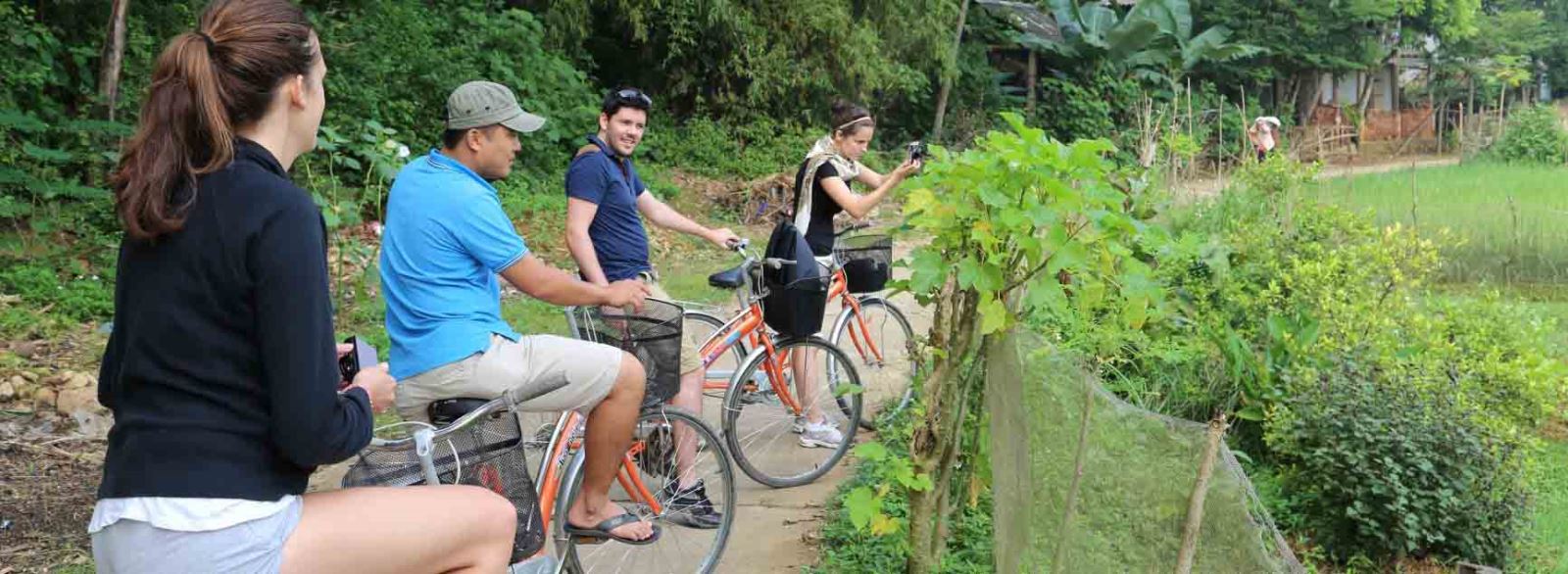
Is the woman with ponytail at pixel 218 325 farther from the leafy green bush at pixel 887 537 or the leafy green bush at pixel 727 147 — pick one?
the leafy green bush at pixel 727 147

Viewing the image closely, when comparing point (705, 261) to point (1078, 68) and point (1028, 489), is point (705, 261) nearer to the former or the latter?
point (1028, 489)

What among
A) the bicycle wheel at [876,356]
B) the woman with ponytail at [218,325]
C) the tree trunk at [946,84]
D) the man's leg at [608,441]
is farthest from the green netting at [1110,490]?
the tree trunk at [946,84]

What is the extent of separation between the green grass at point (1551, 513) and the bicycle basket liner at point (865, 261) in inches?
113

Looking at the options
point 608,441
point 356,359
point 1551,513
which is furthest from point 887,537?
point 1551,513

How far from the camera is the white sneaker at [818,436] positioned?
235 inches

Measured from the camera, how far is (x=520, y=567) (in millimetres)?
3369

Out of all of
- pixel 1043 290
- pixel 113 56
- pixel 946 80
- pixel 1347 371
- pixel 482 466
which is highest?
pixel 113 56

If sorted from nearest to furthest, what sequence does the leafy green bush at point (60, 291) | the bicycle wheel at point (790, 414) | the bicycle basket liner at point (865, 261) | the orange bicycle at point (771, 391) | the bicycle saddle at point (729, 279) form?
1. the bicycle saddle at point (729, 279)
2. the orange bicycle at point (771, 391)
3. the bicycle wheel at point (790, 414)
4. the bicycle basket liner at point (865, 261)
5. the leafy green bush at point (60, 291)

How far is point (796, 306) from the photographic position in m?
5.45

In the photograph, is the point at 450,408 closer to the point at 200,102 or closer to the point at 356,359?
the point at 356,359

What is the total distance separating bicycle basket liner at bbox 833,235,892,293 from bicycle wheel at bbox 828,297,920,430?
Answer: 5.9 inches

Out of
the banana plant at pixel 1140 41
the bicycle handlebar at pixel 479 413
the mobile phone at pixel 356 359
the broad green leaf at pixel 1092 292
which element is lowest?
the bicycle handlebar at pixel 479 413

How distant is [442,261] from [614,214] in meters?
1.66

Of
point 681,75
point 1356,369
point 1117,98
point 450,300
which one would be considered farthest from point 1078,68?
point 450,300
